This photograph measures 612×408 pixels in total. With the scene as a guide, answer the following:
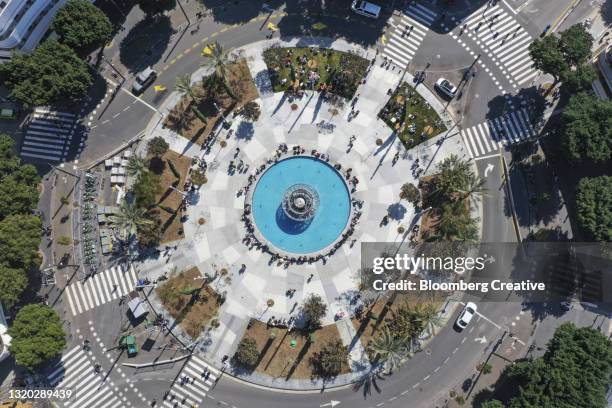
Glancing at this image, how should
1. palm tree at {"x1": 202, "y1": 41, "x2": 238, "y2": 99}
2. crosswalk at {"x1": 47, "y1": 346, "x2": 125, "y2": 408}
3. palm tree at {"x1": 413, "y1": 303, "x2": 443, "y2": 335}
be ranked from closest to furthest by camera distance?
palm tree at {"x1": 413, "y1": 303, "x2": 443, "y2": 335}
palm tree at {"x1": 202, "y1": 41, "x2": 238, "y2": 99}
crosswalk at {"x1": 47, "y1": 346, "x2": 125, "y2": 408}

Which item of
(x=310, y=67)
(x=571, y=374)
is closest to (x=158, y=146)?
(x=310, y=67)

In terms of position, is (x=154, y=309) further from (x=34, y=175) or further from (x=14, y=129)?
(x=14, y=129)

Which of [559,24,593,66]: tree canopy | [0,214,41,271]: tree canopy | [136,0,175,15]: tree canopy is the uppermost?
[559,24,593,66]: tree canopy

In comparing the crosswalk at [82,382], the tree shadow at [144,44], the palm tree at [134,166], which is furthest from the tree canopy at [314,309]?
the tree shadow at [144,44]

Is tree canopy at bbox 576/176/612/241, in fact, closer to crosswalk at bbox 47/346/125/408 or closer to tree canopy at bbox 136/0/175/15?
tree canopy at bbox 136/0/175/15

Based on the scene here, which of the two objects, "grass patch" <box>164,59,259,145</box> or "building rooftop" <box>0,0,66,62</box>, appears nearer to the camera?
"building rooftop" <box>0,0,66,62</box>

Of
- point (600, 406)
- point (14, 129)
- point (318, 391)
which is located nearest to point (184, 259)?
point (318, 391)

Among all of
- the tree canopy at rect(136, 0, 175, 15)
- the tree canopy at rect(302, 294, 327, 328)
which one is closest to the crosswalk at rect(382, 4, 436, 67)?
the tree canopy at rect(136, 0, 175, 15)

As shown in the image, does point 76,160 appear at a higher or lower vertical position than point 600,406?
lower
